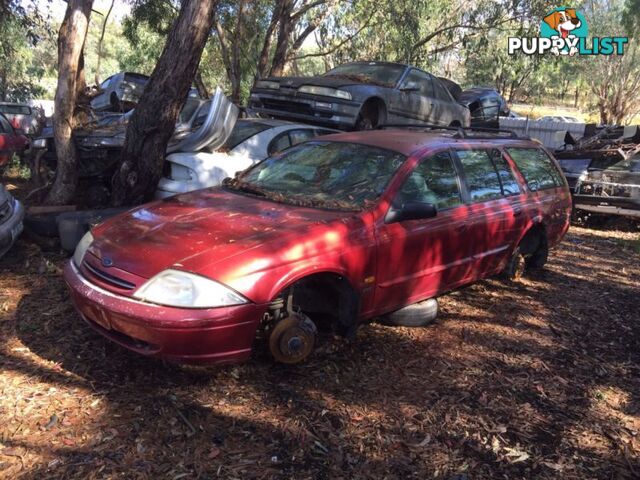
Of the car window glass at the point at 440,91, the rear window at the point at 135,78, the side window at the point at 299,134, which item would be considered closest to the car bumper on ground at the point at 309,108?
the side window at the point at 299,134

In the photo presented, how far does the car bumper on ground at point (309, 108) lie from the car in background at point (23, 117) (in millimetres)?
9893

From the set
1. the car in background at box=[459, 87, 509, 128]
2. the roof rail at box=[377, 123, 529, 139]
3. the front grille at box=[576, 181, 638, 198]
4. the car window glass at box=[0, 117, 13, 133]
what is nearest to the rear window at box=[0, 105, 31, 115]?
the car window glass at box=[0, 117, 13, 133]

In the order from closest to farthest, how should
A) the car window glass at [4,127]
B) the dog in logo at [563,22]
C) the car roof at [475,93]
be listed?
1. the car window glass at [4,127]
2. the car roof at [475,93]
3. the dog in logo at [563,22]

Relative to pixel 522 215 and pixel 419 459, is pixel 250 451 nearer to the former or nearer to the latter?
pixel 419 459

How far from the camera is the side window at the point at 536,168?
17.7ft

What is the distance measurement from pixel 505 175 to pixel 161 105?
3.80 metres

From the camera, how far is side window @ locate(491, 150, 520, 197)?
5043 millimetres

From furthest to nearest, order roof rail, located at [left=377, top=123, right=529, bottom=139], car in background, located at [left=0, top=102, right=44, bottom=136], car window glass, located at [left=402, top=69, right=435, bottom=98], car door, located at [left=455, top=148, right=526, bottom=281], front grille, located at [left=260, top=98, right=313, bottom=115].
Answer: car in background, located at [left=0, top=102, right=44, bottom=136]
car window glass, located at [left=402, top=69, right=435, bottom=98]
front grille, located at [left=260, top=98, right=313, bottom=115]
roof rail, located at [left=377, top=123, right=529, bottom=139]
car door, located at [left=455, top=148, right=526, bottom=281]

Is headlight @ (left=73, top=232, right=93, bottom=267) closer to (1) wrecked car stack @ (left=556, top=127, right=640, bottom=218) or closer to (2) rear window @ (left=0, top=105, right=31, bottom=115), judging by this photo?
(1) wrecked car stack @ (left=556, top=127, right=640, bottom=218)

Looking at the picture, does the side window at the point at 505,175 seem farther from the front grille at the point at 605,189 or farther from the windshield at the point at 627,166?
the windshield at the point at 627,166

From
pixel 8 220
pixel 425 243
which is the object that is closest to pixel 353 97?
pixel 425 243

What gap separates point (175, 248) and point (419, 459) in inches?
70.7

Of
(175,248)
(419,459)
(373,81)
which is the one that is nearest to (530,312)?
(419,459)

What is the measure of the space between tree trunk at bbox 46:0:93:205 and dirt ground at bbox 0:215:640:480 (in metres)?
2.59
